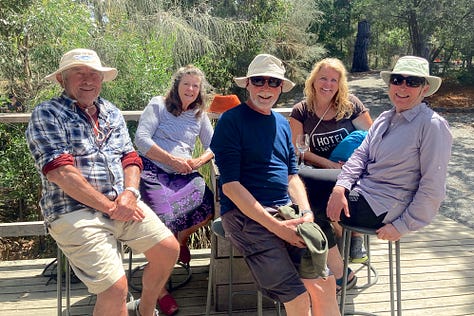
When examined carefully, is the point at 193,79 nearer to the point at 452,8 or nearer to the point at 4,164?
the point at 4,164

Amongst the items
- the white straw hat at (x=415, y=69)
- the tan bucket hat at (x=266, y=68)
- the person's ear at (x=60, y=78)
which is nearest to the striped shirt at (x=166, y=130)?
the person's ear at (x=60, y=78)

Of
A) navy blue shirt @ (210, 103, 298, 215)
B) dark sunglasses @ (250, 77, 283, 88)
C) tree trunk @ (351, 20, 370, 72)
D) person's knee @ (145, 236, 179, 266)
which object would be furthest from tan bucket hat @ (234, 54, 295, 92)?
tree trunk @ (351, 20, 370, 72)

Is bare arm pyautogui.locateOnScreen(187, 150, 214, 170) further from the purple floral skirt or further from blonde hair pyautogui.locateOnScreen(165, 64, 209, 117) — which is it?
blonde hair pyautogui.locateOnScreen(165, 64, 209, 117)

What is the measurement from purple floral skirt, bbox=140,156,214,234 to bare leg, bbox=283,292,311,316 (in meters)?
0.96

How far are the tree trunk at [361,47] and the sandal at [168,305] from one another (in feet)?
57.2

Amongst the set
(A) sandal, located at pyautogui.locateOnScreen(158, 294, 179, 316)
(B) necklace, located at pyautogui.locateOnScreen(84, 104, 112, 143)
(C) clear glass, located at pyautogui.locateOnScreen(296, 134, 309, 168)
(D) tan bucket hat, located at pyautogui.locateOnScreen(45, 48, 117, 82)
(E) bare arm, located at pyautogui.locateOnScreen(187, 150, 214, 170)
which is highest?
(D) tan bucket hat, located at pyautogui.locateOnScreen(45, 48, 117, 82)

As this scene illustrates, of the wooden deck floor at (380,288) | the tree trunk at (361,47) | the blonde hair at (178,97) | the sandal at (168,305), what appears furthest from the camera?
the tree trunk at (361,47)

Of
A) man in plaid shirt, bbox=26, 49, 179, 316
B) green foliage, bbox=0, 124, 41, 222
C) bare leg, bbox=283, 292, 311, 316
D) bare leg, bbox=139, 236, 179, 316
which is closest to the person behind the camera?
bare leg, bbox=283, 292, 311, 316

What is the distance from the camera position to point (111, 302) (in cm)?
197

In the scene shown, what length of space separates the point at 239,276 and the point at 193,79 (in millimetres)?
1346

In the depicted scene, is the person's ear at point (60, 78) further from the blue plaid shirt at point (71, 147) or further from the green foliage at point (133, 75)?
the green foliage at point (133, 75)

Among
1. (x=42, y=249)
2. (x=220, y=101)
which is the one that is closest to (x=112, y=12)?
(x=42, y=249)

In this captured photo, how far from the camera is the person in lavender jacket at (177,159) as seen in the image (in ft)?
8.77

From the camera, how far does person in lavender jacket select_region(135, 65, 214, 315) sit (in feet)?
8.77
